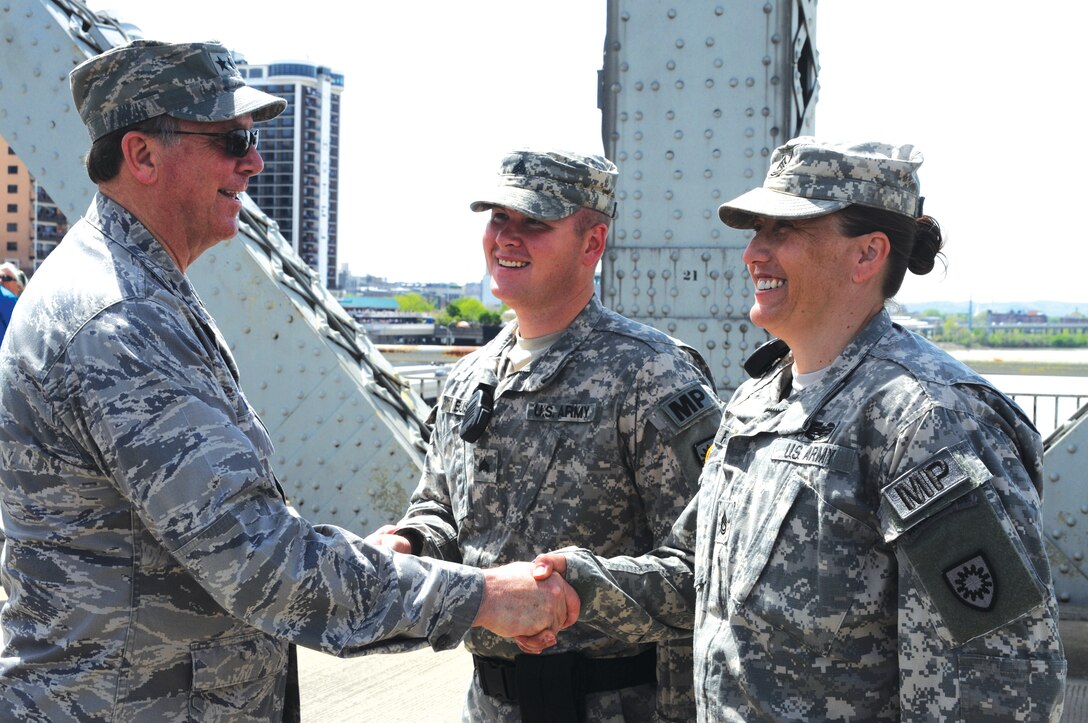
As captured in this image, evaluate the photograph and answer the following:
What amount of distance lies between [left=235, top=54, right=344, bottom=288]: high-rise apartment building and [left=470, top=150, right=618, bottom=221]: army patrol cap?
357 ft

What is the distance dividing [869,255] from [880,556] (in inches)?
24.3

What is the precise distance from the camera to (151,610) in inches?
88.8

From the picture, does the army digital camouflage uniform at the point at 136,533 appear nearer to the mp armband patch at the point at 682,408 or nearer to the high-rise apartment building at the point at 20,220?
the mp armband patch at the point at 682,408

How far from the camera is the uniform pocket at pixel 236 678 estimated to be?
230 cm

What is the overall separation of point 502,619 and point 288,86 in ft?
382

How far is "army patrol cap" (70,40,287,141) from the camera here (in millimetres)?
2420

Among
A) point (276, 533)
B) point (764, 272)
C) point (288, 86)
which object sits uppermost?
point (288, 86)

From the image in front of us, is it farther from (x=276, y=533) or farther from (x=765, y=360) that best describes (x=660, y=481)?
(x=276, y=533)

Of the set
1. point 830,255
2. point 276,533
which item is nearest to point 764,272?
point 830,255

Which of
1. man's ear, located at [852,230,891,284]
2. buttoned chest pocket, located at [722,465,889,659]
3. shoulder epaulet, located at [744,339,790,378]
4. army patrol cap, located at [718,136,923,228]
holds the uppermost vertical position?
army patrol cap, located at [718,136,923,228]

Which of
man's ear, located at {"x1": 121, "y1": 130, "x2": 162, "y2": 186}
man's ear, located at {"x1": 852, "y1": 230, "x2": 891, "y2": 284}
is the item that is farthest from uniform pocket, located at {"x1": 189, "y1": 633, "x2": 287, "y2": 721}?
man's ear, located at {"x1": 852, "y1": 230, "x2": 891, "y2": 284}

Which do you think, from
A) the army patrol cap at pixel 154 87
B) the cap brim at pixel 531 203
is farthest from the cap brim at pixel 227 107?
the cap brim at pixel 531 203

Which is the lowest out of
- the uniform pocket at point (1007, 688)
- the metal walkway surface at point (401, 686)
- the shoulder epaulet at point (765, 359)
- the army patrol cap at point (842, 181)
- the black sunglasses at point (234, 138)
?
the metal walkway surface at point (401, 686)

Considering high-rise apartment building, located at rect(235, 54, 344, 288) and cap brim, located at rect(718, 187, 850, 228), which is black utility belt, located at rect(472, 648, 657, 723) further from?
high-rise apartment building, located at rect(235, 54, 344, 288)
